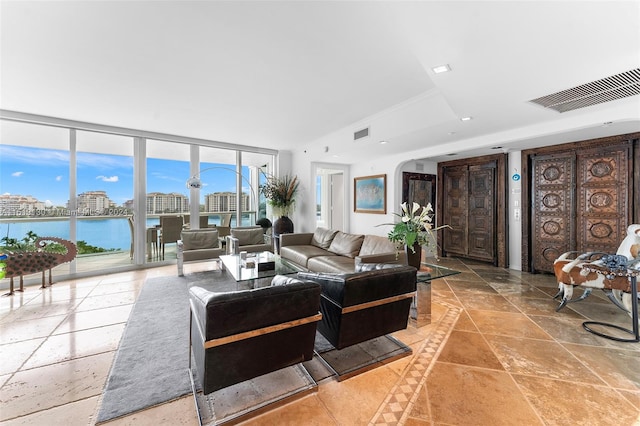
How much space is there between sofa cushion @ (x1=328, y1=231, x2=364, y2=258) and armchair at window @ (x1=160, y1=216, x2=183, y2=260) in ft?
10.8

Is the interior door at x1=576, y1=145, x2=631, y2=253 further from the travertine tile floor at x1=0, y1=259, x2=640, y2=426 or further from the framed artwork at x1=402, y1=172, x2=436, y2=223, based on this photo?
the framed artwork at x1=402, y1=172, x2=436, y2=223

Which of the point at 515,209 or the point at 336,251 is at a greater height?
the point at 515,209

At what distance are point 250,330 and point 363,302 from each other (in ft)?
2.95

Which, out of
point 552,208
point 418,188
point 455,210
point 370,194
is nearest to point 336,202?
point 370,194

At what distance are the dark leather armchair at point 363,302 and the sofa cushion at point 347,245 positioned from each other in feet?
6.87

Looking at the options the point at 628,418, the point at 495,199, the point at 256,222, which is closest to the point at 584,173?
the point at 495,199

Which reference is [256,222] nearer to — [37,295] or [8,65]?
[37,295]

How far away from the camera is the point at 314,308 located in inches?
73.3

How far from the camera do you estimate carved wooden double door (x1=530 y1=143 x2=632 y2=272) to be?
4.01m

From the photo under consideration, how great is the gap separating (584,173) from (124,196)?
8226 mm

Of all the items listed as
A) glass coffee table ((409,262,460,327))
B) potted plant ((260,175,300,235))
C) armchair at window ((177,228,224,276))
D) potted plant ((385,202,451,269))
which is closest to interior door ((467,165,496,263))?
glass coffee table ((409,262,460,327))

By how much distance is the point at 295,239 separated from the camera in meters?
5.52

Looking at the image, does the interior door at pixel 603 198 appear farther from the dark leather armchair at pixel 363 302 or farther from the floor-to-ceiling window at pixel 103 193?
the floor-to-ceiling window at pixel 103 193

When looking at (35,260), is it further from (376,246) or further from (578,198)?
(578,198)
